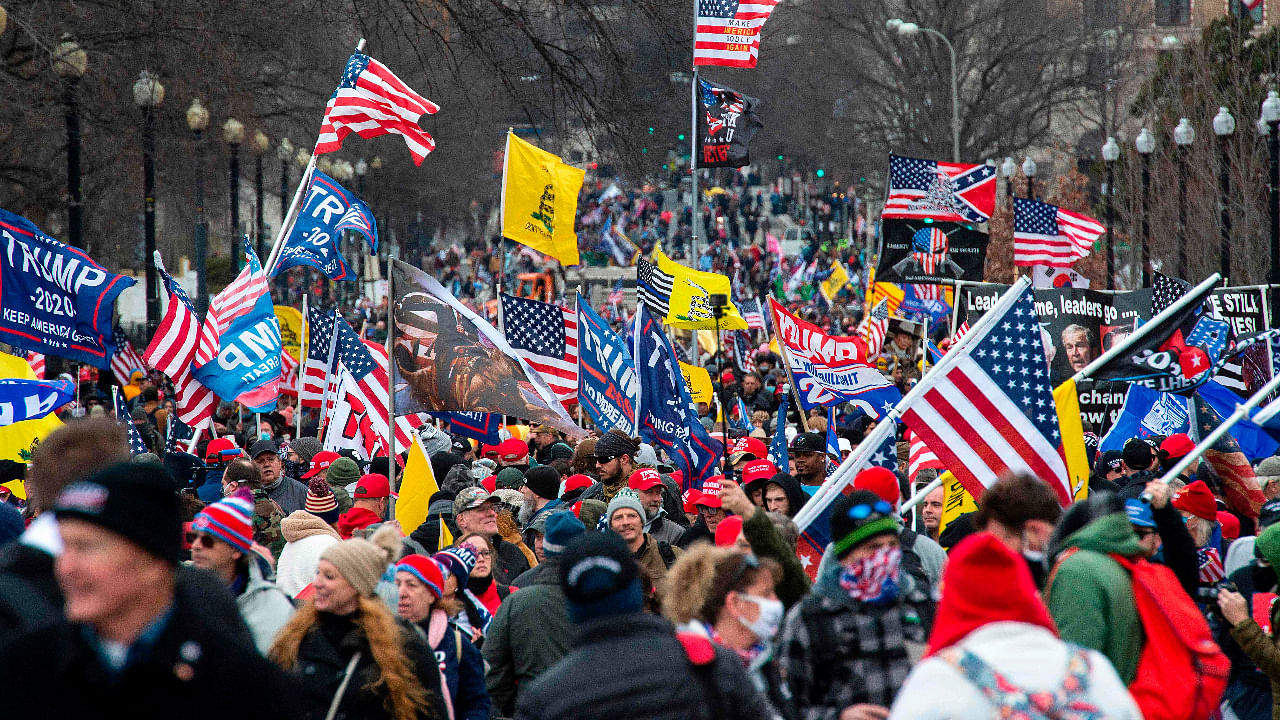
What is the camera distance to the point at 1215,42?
32.3 m

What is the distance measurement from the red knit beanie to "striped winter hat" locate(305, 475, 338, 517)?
6572 mm

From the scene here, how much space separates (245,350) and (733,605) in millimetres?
10148

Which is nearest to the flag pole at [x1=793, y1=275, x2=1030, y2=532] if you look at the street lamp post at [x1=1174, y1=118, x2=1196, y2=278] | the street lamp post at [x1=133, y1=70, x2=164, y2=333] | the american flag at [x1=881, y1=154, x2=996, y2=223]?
the american flag at [x1=881, y1=154, x2=996, y2=223]

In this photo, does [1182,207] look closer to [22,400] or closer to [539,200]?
[539,200]

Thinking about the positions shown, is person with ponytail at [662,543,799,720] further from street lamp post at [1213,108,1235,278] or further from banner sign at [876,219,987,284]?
street lamp post at [1213,108,1235,278]

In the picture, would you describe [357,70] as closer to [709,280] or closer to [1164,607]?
[709,280]

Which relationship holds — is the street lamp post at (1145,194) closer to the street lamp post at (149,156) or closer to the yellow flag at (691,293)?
the yellow flag at (691,293)

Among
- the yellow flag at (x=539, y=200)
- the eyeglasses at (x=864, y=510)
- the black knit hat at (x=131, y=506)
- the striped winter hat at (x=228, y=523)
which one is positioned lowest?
the striped winter hat at (x=228, y=523)

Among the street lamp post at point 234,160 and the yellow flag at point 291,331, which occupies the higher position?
the street lamp post at point 234,160

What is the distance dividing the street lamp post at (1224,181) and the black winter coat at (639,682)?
19833mm

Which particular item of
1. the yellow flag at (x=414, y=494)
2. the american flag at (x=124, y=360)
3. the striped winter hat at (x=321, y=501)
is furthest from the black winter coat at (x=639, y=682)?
the american flag at (x=124, y=360)

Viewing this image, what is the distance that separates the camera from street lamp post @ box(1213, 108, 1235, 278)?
2209 cm

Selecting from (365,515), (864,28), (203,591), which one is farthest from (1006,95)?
(203,591)

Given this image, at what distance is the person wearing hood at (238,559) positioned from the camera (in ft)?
17.0
